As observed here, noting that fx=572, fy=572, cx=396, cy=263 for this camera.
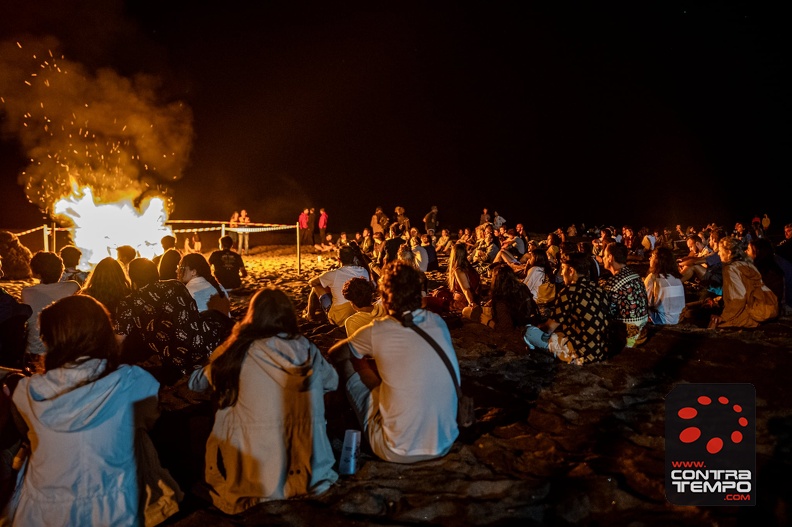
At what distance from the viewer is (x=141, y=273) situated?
5.67m

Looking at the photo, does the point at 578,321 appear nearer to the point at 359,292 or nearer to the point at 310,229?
the point at 359,292

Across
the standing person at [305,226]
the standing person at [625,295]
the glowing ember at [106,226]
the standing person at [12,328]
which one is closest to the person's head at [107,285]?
the standing person at [12,328]

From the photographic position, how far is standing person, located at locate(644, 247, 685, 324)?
306 inches

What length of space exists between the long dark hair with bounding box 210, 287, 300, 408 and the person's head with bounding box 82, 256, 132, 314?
8.38ft

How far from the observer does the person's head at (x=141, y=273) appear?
18.6 ft

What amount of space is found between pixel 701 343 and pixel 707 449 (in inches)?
140

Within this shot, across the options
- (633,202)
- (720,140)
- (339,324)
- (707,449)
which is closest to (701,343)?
(707,449)

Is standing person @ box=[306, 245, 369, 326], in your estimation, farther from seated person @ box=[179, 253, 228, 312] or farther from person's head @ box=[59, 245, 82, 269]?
person's head @ box=[59, 245, 82, 269]

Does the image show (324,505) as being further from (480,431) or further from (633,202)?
(633,202)

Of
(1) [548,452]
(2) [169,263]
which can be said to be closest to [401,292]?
(1) [548,452]

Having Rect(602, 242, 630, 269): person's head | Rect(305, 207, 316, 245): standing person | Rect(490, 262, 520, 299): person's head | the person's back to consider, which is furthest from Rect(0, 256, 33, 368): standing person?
Rect(305, 207, 316, 245): standing person

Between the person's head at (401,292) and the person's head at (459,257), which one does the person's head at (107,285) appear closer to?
the person's head at (401,292)

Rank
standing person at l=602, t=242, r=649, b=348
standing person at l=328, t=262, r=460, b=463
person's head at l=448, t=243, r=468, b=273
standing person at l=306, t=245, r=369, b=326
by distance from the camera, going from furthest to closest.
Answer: person's head at l=448, t=243, r=468, b=273, standing person at l=306, t=245, r=369, b=326, standing person at l=602, t=242, r=649, b=348, standing person at l=328, t=262, r=460, b=463

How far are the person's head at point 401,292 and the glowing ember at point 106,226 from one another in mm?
12065
